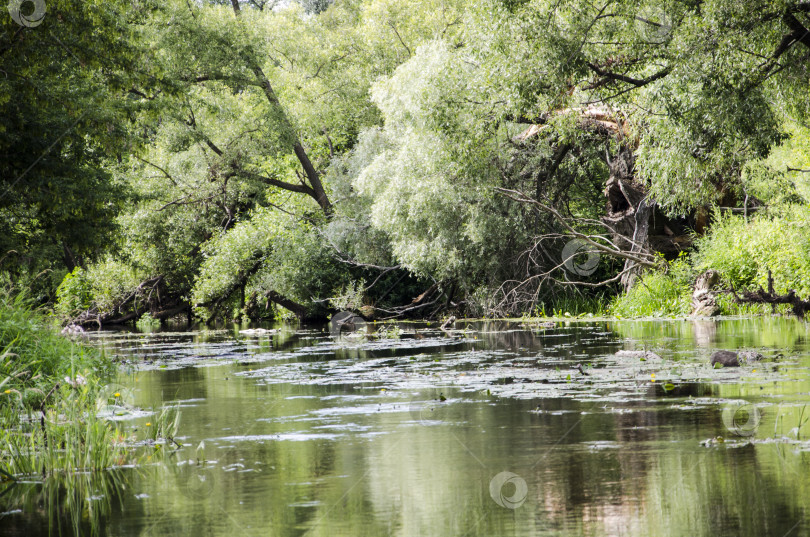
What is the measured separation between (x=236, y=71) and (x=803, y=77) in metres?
20.6

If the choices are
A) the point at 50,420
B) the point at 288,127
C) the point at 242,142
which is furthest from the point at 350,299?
the point at 50,420

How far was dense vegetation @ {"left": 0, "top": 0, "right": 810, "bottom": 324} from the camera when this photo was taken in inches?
632

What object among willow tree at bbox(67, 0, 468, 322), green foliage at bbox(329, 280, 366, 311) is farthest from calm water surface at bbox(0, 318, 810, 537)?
willow tree at bbox(67, 0, 468, 322)

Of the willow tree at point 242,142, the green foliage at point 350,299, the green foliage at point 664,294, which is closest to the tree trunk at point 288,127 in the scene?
the willow tree at point 242,142

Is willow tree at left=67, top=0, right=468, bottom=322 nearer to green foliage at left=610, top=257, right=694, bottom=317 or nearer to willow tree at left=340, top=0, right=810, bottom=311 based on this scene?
willow tree at left=340, top=0, right=810, bottom=311

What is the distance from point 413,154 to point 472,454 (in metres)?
18.8

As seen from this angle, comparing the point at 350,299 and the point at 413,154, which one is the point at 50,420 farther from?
the point at 350,299

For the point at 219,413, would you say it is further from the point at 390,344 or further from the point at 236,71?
the point at 236,71

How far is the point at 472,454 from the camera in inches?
259

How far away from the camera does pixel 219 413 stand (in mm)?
9258

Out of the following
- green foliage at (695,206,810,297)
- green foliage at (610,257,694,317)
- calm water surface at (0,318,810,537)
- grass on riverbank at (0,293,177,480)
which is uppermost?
green foliage at (695,206,810,297)

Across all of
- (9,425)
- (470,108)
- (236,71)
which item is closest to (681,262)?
(470,108)

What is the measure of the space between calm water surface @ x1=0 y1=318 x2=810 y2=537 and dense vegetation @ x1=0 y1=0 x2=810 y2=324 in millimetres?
4222

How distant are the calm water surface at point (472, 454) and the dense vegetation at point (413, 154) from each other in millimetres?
4222
